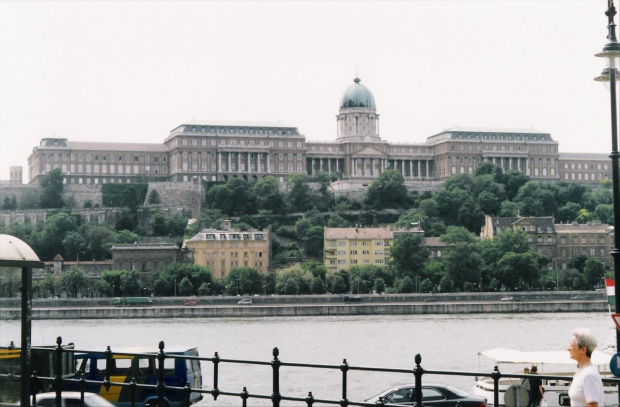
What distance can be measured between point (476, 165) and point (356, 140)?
1365cm

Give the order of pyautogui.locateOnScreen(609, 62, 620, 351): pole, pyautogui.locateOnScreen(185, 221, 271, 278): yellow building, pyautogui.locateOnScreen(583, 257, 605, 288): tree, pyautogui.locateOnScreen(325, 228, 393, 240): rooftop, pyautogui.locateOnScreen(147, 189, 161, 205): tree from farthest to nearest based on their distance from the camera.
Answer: pyautogui.locateOnScreen(147, 189, 161, 205): tree
pyautogui.locateOnScreen(325, 228, 393, 240): rooftop
pyautogui.locateOnScreen(185, 221, 271, 278): yellow building
pyautogui.locateOnScreen(583, 257, 605, 288): tree
pyautogui.locateOnScreen(609, 62, 620, 351): pole

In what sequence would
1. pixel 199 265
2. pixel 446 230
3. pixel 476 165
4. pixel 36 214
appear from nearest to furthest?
pixel 199 265 → pixel 446 230 → pixel 36 214 → pixel 476 165

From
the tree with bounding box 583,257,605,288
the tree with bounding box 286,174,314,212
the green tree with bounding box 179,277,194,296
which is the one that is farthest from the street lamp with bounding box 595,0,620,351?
the tree with bounding box 286,174,314,212

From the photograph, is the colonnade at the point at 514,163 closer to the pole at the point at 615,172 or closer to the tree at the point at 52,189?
the tree at the point at 52,189

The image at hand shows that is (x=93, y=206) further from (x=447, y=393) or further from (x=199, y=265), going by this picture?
(x=447, y=393)

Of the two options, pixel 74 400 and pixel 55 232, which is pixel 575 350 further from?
pixel 55 232

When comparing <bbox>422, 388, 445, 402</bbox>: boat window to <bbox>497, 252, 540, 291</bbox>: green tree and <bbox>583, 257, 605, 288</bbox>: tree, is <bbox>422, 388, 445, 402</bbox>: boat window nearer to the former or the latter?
<bbox>497, 252, 540, 291</bbox>: green tree

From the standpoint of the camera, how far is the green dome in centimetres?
12962

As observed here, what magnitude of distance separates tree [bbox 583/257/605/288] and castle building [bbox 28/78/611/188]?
37.5 m

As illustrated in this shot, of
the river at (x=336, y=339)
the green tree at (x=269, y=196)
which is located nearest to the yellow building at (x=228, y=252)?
the river at (x=336, y=339)

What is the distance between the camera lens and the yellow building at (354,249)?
83.6m

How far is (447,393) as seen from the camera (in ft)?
49.0

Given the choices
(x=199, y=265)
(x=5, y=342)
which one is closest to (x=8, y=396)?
(x=5, y=342)

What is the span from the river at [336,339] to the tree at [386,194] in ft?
142
